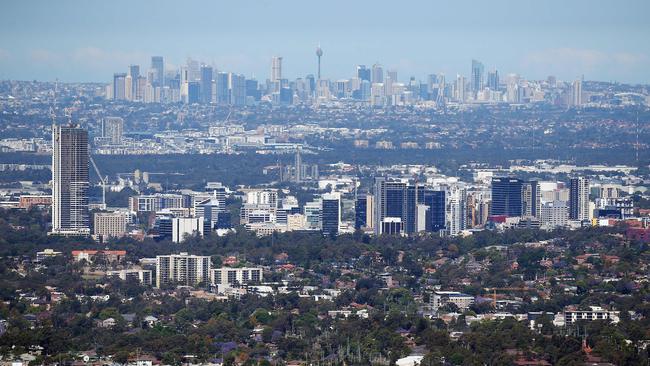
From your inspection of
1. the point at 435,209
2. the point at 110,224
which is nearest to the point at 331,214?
the point at 435,209

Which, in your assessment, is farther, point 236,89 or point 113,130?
point 236,89

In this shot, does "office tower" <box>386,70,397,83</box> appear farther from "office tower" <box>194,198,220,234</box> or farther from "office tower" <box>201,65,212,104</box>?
"office tower" <box>194,198,220,234</box>

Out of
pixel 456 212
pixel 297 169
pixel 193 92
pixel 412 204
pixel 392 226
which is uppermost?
pixel 193 92

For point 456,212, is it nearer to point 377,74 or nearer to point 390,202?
point 390,202

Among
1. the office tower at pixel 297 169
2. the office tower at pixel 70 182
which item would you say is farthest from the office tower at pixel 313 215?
the office tower at pixel 297 169

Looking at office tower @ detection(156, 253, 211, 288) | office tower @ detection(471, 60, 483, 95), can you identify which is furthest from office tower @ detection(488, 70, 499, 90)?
office tower @ detection(156, 253, 211, 288)

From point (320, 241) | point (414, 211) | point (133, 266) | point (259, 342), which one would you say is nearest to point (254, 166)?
point (414, 211)
